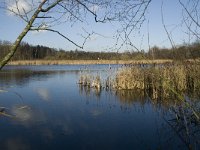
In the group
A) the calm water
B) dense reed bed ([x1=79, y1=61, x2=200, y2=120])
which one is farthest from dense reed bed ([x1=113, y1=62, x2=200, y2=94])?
the calm water

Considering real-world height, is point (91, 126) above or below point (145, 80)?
below

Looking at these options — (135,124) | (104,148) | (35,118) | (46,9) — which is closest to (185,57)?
(46,9)

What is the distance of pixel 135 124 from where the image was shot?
23.9ft

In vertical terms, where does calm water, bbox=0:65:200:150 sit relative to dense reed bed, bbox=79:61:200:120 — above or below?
below

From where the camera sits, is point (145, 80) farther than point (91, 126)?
Yes

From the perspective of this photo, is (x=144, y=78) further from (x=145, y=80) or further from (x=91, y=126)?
(x=91, y=126)

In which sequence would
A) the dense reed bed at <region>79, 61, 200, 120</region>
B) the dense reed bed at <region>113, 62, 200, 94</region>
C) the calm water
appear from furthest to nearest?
the dense reed bed at <region>113, 62, 200, 94</region>
the dense reed bed at <region>79, 61, 200, 120</region>
the calm water

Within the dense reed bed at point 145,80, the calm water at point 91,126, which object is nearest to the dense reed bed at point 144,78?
the dense reed bed at point 145,80

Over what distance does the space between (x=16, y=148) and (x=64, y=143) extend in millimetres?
904

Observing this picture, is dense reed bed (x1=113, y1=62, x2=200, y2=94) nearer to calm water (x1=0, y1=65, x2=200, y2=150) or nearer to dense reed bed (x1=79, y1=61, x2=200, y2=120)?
dense reed bed (x1=79, y1=61, x2=200, y2=120)

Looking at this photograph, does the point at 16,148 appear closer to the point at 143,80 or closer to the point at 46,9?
the point at 46,9

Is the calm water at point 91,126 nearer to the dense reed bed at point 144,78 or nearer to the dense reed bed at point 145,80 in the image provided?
the dense reed bed at point 145,80

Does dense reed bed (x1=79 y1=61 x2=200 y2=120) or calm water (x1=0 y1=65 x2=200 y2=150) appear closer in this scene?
calm water (x1=0 y1=65 x2=200 y2=150)

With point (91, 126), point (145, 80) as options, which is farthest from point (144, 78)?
point (91, 126)
